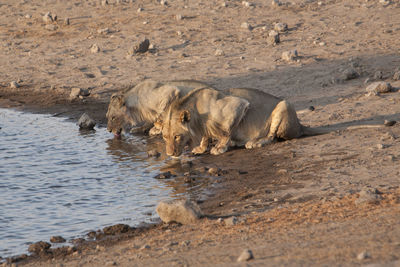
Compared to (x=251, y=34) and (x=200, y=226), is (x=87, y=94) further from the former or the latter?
(x=200, y=226)

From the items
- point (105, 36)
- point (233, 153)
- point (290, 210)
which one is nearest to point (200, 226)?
point (290, 210)

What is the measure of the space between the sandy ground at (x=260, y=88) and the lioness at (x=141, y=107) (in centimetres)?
159

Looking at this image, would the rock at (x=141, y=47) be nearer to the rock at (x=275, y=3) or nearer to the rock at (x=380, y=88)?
the rock at (x=275, y=3)

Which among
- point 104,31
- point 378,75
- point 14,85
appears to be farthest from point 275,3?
point 14,85

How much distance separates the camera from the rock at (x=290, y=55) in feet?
50.4

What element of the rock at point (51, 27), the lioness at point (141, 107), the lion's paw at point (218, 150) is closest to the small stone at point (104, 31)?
the rock at point (51, 27)

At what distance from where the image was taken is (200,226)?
7.06 m

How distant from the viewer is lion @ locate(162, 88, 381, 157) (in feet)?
34.2

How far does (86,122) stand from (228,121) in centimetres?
363

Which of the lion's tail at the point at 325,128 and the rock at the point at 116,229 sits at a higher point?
the rock at the point at 116,229

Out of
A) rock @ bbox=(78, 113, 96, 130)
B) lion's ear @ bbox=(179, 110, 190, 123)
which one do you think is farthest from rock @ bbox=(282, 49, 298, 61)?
lion's ear @ bbox=(179, 110, 190, 123)

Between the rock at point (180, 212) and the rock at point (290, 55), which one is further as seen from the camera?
the rock at point (290, 55)

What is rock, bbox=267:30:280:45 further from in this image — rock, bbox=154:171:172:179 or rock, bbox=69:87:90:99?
rock, bbox=154:171:172:179

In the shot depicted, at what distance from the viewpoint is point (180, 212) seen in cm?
731
